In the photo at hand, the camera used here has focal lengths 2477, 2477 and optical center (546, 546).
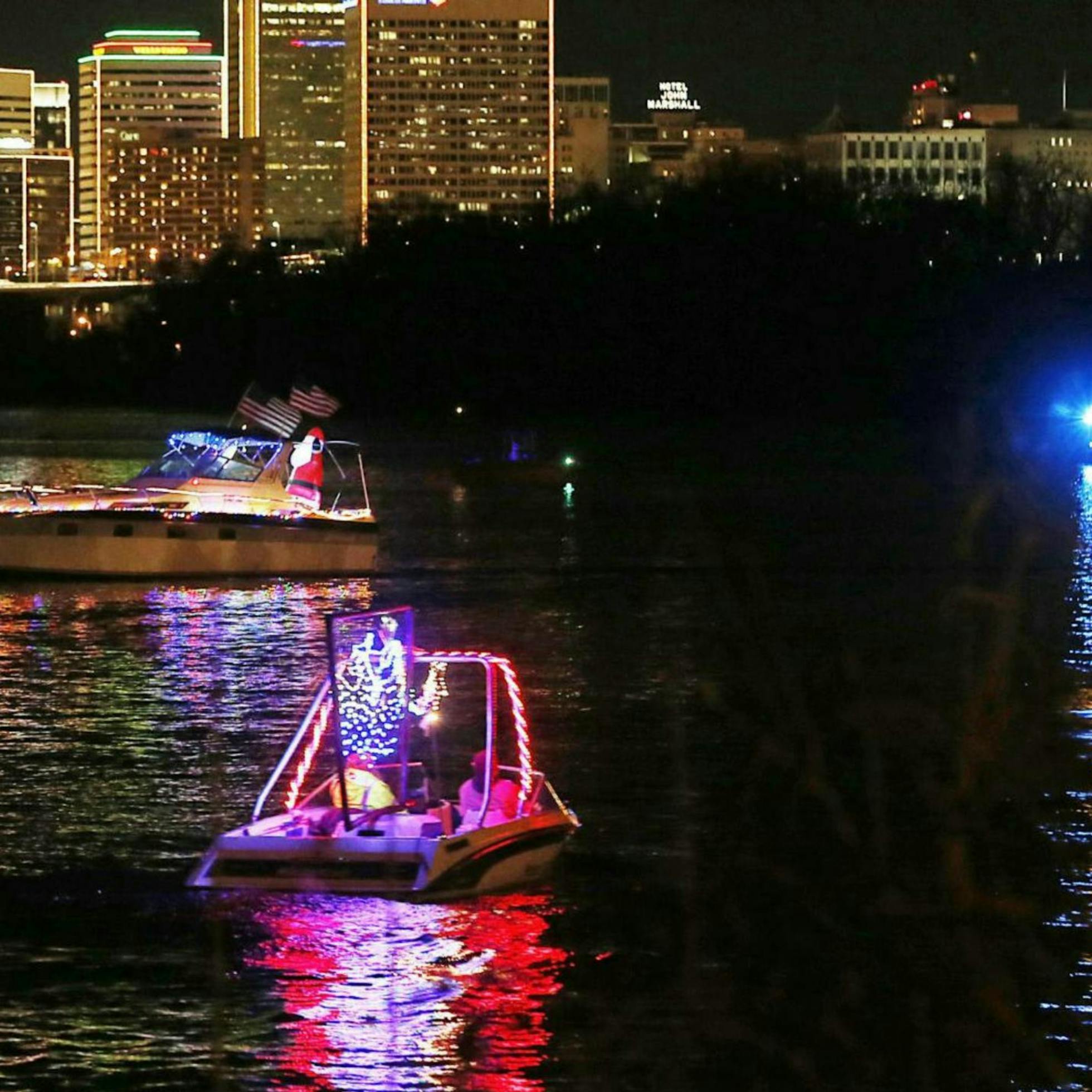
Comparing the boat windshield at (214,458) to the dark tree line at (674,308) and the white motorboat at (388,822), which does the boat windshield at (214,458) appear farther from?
the dark tree line at (674,308)

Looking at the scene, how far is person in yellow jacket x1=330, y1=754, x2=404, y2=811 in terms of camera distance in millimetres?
16438

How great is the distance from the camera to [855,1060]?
43.9ft

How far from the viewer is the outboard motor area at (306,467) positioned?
40.5 metres

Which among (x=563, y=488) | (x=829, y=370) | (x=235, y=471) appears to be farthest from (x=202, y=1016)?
(x=829, y=370)

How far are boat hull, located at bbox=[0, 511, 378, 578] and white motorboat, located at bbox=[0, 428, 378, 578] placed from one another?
12 millimetres

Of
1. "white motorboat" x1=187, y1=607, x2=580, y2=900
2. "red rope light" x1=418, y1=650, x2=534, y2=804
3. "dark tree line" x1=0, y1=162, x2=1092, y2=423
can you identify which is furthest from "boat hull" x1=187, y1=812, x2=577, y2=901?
"dark tree line" x1=0, y1=162, x2=1092, y2=423

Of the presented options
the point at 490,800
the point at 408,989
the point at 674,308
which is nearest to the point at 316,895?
the point at 490,800

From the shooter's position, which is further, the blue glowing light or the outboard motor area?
the outboard motor area

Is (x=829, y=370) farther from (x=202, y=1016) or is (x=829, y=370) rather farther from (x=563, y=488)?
(x=202, y=1016)

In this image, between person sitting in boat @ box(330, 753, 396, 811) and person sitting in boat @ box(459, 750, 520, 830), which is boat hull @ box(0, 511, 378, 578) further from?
person sitting in boat @ box(330, 753, 396, 811)

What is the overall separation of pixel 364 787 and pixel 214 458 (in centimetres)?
2418

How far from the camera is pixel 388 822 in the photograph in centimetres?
1628

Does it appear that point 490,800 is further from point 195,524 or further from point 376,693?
point 195,524

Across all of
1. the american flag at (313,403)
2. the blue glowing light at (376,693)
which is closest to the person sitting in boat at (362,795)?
the blue glowing light at (376,693)
